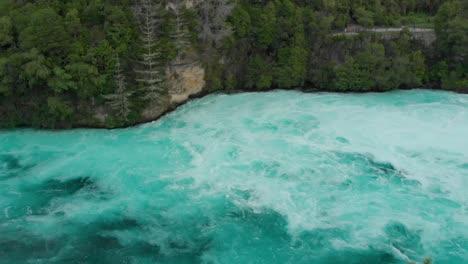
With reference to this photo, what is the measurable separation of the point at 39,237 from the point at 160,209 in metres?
5.97

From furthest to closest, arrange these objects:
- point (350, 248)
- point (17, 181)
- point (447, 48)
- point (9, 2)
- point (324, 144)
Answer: point (447, 48) < point (9, 2) < point (324, 144) < point (17, 181) < point (350, 248)

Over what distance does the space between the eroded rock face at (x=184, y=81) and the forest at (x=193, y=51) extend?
0.53 m

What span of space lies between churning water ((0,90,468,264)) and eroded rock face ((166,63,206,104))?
1.39 m

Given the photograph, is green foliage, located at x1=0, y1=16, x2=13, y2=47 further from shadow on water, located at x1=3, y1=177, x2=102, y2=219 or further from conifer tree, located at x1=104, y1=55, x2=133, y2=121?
shadow on water, located at x1=3, y1=177, x2=102, y2=219

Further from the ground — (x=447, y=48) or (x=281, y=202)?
(x=447, y=48)

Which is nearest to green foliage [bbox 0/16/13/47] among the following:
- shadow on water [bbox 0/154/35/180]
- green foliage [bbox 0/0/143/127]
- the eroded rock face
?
green foliage [bbox 0/0/143/127]

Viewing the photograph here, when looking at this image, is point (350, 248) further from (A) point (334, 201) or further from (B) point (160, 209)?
(B) point (160, 209)

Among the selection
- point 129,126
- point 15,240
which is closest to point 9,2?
point 129,126

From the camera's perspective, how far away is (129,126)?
34.2m

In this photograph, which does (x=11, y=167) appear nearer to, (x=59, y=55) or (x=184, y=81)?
(x=59, y=55)

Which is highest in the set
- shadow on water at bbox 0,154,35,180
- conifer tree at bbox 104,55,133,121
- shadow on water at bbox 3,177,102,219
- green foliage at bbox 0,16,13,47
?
green foliage at bbox 0,16,13,47

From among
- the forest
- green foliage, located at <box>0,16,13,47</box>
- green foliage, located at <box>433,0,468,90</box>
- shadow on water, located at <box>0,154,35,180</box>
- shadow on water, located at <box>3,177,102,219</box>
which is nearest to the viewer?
shadow on water, located at <box>3,177,102,219</box>

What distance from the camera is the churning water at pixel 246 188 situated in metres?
23.5

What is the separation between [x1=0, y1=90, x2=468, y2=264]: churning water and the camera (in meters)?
23.5
